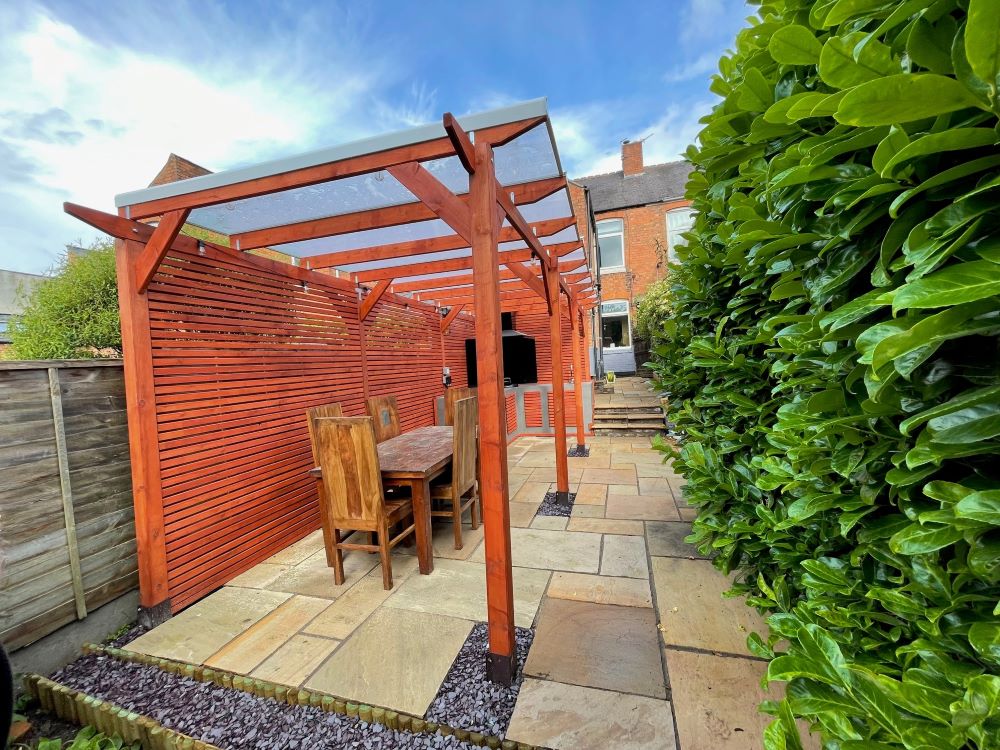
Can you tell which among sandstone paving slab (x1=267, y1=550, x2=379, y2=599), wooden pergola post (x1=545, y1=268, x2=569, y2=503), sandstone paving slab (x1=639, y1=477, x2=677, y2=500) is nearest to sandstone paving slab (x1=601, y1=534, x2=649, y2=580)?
wooden pergola post (x1=545, y1=268, x2=569, y2=503)

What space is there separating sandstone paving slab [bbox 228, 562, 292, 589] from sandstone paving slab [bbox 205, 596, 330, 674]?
1.28ft

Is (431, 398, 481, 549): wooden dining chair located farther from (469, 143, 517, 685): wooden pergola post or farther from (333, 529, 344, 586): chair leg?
(469, 143, 517, 685): wooden pergola post

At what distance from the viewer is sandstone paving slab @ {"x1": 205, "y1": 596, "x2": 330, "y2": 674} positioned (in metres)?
2.01

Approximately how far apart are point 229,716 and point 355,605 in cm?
80

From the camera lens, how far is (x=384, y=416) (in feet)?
14.9

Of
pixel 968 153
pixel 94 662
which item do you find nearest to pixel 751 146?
pixel 968 153

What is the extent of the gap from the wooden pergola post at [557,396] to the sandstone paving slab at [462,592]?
137 centimetres

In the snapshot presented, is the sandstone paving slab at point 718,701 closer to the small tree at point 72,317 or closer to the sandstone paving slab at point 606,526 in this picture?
the sandstone paving slab at point 606,526

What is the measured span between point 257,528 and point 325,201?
8.14 ft

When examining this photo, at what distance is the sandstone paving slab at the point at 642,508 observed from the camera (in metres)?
3.61

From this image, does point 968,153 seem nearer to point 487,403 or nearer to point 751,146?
point 751,146

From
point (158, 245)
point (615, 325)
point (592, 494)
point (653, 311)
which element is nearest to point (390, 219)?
point (158, 245)

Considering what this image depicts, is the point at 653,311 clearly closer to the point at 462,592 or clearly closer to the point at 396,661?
the point at 462,592

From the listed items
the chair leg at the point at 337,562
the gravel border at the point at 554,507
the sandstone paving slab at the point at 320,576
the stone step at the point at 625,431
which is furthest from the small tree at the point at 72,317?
the stone step at the point at 625,431
